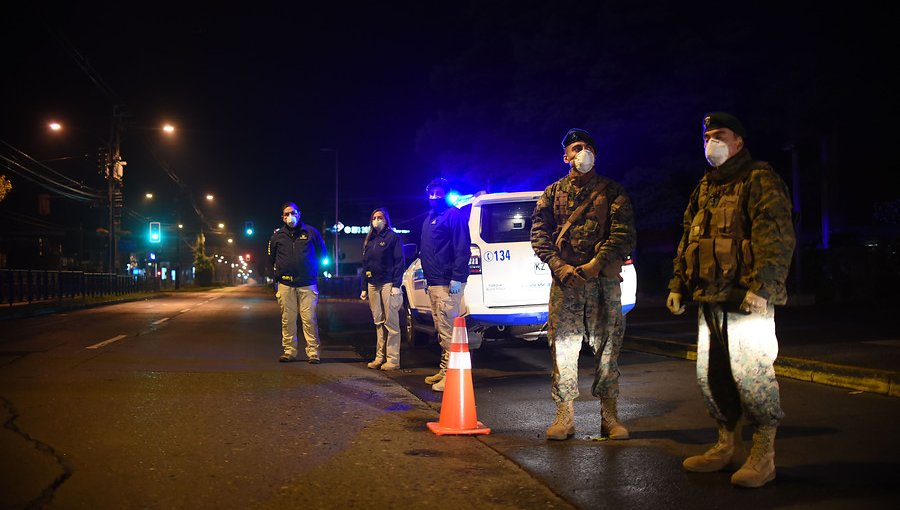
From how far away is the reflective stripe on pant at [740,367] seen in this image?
437 cm

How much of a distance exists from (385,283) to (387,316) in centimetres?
44

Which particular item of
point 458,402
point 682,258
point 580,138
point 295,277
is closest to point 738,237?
point 682,258

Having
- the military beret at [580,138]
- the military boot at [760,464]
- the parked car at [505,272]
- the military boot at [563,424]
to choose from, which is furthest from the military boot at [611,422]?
the parked car at [505,272]

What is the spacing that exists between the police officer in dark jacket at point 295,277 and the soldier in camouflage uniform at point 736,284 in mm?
6532

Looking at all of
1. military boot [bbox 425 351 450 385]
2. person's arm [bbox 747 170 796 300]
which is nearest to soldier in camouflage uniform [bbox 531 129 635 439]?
person's arm [bbox 747 170 796 300]

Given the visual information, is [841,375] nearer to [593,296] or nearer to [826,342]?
[826,342]

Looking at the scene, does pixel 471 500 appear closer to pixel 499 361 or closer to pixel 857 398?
pixel 857 398

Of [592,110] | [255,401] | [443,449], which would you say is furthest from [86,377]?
[592,110]

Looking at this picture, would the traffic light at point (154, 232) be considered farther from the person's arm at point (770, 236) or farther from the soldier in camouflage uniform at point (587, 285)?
the person's arm at point (770, 236)

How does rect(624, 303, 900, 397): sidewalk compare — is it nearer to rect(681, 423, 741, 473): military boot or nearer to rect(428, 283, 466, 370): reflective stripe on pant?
rect(681, 423, 741, 473): military boot

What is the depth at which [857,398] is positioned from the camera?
22.9ft

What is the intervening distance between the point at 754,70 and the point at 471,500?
1690 cm

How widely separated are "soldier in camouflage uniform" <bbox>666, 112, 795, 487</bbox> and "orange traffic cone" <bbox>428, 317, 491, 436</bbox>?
1793 millimetres

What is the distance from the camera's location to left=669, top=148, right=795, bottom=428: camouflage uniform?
432cm
